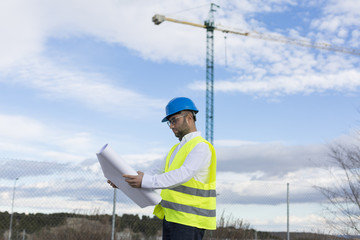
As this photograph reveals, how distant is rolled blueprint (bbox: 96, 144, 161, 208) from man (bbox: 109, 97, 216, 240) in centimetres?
6

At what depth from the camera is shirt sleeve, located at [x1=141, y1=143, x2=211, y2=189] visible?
10.0 feet

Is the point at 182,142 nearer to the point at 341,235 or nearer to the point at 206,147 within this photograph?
the point at 206,147

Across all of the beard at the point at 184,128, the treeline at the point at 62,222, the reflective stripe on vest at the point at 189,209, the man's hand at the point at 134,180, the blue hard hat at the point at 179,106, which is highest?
the blue hard hat at the point at 179,106

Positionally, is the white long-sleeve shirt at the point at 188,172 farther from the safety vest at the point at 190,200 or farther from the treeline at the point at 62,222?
the treeline at the point at 62,222

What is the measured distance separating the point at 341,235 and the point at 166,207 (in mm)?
7502

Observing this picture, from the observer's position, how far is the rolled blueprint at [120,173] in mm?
2971

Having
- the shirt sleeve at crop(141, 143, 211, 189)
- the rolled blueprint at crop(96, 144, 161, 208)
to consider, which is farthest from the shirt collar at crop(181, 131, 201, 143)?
the rolled blueprint at crop(96, 144, 161, 208)

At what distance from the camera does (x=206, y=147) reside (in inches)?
126

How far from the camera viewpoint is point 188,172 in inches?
122

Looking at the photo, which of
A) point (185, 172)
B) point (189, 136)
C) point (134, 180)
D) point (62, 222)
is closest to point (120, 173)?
point (134, 180)

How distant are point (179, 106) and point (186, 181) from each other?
0.55m

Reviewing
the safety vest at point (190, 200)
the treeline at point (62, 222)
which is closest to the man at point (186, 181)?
the safety vest at point (190, 200)

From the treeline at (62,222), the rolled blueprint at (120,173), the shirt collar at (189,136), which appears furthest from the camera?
the treeline at (62,222)

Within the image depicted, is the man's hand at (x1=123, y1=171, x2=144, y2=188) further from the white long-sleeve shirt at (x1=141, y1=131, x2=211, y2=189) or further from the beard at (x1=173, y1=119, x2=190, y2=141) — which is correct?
the beard at (x1=173, y1=119, x2=190, y2=141)
